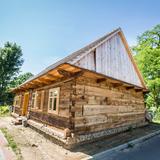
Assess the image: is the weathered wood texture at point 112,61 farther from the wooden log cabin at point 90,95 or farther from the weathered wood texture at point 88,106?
the weathered wood texture at point 88,106

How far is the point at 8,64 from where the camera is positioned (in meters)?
31.9

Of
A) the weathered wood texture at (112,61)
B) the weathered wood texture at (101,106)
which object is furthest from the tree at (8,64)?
the weathered wood texture at (101,106)

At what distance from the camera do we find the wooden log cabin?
642cm

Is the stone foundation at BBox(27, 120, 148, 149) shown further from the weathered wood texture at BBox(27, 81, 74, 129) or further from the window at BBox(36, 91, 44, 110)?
the window at BBox(36, 91, 44, 110)

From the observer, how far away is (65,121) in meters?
6.67

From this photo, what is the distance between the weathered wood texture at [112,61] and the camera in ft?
24.0

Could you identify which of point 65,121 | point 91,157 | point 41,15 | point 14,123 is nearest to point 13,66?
point 14,123

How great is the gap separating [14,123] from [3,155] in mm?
6960

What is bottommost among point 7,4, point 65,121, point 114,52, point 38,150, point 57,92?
point 38,150

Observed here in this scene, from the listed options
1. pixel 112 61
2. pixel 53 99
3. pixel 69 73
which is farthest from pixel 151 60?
pixel 69 73

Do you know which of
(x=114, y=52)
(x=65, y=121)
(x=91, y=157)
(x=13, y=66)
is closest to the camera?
(x=91, y=157)

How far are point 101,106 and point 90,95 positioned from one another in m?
1.09

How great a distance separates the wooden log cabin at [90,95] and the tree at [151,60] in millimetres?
8743

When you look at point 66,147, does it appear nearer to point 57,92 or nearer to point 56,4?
point 57,92
